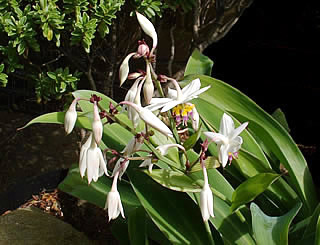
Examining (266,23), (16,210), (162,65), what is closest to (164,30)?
(162,65)

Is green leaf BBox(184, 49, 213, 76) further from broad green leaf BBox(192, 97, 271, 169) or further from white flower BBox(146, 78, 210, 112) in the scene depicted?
white flower BBox(146, 78, 210, 112)

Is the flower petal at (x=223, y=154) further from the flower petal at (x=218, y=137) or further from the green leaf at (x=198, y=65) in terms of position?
the green leaf at (x=198, y=65)

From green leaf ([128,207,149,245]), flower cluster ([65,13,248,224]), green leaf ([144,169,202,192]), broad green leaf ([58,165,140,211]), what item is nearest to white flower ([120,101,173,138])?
flower cluster ([65,13,248,224])

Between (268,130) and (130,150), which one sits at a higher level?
(130,150)

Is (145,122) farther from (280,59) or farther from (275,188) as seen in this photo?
(280,59)

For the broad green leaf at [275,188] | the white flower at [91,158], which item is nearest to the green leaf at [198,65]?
the broad green leaf at [275,188]

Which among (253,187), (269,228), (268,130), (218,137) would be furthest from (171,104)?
(268,130)

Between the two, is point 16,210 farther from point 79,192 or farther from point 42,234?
point 79,192
